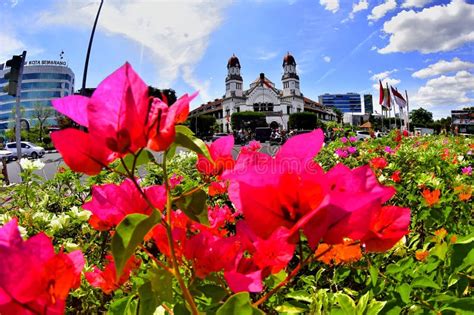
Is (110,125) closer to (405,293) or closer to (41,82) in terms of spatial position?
(405,293)

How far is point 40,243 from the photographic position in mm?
350

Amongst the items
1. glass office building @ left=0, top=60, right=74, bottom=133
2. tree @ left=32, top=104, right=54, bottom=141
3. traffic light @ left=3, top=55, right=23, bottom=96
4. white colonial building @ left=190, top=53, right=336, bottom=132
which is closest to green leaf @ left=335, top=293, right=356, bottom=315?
traffic light @ left=3, top=55, right=23, bottom=96

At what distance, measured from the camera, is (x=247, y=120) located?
168ft

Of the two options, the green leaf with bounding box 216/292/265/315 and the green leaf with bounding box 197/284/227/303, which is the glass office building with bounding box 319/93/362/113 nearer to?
the green leaf with bounding box 197/284/227/303

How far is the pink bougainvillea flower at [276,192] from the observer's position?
0.32 m

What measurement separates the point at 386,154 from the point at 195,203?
11.0ft

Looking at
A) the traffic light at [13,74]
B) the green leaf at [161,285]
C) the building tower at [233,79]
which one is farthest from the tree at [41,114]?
the green leaf at [161,285]

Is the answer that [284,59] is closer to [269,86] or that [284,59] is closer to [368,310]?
[269,86]

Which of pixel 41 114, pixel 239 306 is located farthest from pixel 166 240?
pixel 41 114

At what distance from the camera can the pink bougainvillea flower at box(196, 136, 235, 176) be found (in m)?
0.53

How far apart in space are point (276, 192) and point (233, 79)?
204 feet

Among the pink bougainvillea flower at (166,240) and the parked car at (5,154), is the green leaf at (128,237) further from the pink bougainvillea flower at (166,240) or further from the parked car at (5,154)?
the parked car at (5,154)

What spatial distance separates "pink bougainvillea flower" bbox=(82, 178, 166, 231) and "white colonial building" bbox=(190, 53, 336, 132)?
57.2m

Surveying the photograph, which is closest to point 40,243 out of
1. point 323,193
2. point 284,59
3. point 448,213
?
point 323,193
